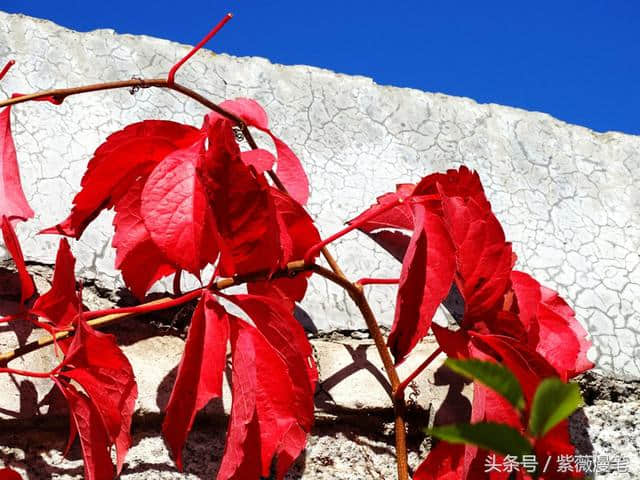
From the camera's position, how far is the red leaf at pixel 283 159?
2.82 feet

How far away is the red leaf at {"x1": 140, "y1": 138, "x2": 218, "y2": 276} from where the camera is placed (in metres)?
0.64

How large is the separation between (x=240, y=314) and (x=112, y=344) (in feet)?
0.81

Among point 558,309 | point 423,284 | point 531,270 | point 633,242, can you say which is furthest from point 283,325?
point 633,242

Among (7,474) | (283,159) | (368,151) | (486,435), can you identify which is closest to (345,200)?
(368,151)

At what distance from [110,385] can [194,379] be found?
99 millimetres

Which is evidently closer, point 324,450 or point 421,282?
point 421,282

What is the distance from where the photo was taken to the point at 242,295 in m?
0.68

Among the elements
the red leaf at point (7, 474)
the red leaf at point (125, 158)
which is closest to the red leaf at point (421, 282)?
the red leaf at point (125, 158)

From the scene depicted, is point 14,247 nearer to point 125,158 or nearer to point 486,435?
point 125,158

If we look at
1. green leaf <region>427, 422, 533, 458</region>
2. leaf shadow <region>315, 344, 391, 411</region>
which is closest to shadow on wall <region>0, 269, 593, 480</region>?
leaf shadow <region>315, 344, 391, 411</region>

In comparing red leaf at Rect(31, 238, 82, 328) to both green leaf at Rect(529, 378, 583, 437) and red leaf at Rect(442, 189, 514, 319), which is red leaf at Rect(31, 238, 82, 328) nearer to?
red leaf at Rect(442, 189, 514, 319)

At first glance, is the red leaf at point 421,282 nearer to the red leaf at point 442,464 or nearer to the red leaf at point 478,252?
the red leaf at point 478,252

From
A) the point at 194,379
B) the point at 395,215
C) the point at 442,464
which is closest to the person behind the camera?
the point at 194,379

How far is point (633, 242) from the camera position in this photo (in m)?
1.11
